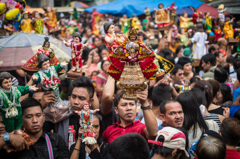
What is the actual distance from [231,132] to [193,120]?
0.68m

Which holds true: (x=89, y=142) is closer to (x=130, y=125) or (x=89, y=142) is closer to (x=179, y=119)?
(x=130, y=125)

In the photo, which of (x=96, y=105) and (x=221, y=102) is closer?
(x=96, y=105)

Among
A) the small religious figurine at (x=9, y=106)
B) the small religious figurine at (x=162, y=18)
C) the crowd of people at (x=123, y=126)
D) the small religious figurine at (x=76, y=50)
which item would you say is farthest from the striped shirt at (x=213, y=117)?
the small religious figurine at (x=162, y=18)

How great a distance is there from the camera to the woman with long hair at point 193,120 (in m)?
3.27

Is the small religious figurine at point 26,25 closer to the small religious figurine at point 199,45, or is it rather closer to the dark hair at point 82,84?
the dark hair at point 82,84

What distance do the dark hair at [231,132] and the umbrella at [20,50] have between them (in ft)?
11.4

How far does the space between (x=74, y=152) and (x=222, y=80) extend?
4184 mm

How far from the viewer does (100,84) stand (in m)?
5.50

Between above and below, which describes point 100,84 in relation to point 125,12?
below

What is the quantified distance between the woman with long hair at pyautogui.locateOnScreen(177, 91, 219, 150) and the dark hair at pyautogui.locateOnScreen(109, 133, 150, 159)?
1.32 m

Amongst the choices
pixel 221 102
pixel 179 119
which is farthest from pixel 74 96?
pixel 221 102

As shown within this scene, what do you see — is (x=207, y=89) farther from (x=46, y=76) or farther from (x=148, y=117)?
(x=46, y=76)

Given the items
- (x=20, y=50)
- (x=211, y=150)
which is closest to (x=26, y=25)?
(x=20, y=50)

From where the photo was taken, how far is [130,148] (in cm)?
211
